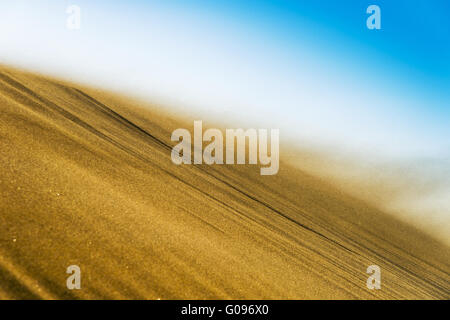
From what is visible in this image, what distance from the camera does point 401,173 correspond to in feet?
57.6

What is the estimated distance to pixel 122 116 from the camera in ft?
32.1

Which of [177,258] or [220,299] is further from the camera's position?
[177,258]

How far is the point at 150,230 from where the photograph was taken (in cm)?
357

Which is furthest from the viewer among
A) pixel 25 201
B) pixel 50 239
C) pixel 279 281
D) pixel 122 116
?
pixel 122 116

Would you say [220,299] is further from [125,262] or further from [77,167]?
[77,167]

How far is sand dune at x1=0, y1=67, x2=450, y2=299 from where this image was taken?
9.02ft

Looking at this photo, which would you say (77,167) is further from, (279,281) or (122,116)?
(122,116)

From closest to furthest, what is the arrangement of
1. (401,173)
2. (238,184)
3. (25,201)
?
(25,201), (238,184), (401,173)

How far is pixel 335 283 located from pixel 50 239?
3.20 m

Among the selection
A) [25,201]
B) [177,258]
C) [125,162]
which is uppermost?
[125,162]

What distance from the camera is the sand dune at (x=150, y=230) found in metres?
2.75

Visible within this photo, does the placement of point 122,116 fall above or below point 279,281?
above
